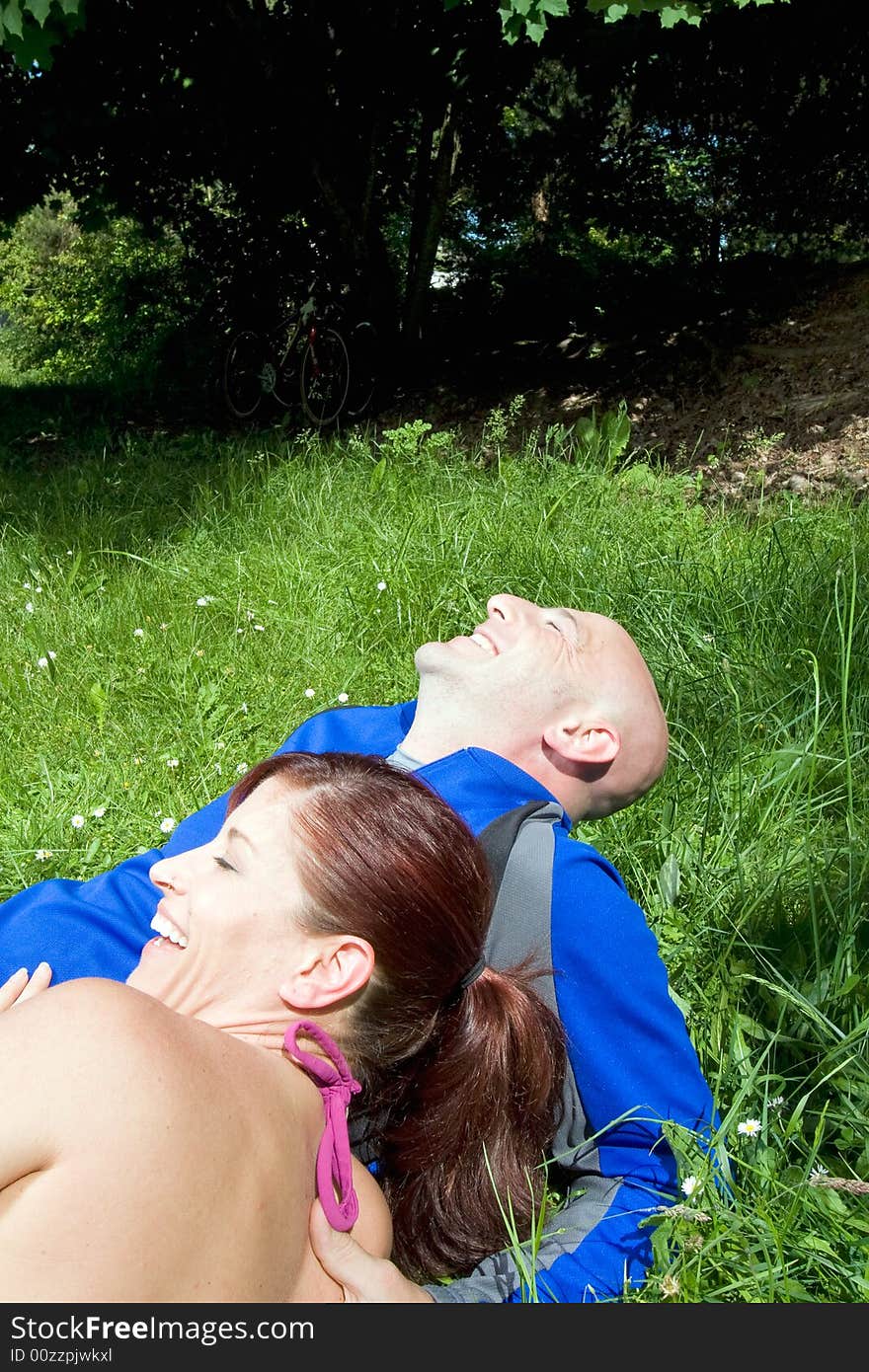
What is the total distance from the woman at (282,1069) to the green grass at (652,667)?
34 centimetres

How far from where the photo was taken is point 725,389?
316 inches

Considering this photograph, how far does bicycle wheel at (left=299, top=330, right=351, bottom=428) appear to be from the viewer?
886 cm

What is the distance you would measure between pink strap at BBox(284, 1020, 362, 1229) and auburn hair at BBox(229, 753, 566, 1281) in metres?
0.06

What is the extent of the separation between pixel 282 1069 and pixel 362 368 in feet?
27.3

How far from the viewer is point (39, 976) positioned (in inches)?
64.8

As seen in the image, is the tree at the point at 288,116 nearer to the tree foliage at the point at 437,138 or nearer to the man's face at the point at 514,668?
the tree foliage at the point at 437,138

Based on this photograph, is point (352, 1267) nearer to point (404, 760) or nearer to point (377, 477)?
point (404, 760)

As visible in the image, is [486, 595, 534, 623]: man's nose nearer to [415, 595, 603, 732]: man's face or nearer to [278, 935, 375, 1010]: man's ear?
[415, 595, 603, 732]: man's face

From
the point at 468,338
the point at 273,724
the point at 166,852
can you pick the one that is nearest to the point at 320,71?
the point at 468,338

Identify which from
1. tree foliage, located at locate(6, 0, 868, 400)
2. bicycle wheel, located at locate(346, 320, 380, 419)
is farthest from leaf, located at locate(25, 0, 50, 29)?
bicycle wheel, located at locate(346, 320, 380, 419)

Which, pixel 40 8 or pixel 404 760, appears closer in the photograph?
pixel 404 760

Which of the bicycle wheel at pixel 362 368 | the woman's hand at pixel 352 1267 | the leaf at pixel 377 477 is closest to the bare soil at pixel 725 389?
the bicycle wheel at pixel 362 368

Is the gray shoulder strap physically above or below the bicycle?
below

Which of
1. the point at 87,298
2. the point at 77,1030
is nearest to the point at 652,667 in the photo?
the point at 77,1030
